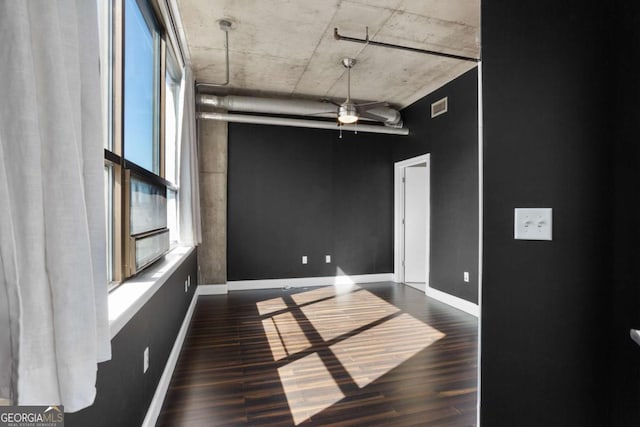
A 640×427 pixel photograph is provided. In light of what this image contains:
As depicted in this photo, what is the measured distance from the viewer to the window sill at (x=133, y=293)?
1.41 meters

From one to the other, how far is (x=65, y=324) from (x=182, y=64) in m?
3.86

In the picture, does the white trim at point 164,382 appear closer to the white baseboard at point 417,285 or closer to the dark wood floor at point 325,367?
the dark wood floor at point 325,367

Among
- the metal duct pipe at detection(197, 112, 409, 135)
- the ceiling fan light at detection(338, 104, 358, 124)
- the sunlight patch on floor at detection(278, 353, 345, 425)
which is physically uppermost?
the metal duct pipe at detection(197, 112, 409, 135)

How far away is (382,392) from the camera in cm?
240

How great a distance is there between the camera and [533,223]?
4.42 ft

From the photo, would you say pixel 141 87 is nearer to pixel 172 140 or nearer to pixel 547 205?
→ pixel 172 140

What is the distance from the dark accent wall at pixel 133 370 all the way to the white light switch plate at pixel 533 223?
1.66 meters

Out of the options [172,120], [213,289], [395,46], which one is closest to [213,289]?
[213,289]

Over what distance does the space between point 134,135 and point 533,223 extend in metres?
2.51

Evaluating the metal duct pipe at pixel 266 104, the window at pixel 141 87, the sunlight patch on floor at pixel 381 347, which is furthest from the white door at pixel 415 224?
the window at pixel 141 87

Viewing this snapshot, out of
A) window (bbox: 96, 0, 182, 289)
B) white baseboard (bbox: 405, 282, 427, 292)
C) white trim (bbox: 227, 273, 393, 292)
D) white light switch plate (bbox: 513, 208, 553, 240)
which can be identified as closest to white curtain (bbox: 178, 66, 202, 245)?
window (bbox: 96, 0, 182, 289)

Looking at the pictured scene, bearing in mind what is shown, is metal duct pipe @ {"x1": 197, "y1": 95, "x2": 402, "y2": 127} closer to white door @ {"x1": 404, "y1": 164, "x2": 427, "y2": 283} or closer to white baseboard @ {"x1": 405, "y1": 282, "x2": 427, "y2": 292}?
white door @ {"x1": 404, "y1": 164, "x2": 427, "y2": 283}

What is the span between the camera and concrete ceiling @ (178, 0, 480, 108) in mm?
3041

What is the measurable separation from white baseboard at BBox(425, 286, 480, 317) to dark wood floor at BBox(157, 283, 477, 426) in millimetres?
169
